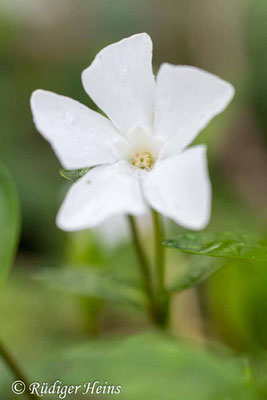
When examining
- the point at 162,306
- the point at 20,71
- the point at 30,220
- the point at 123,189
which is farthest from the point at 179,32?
the point at 123,189

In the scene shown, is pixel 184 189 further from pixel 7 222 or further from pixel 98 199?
pixel 7 222

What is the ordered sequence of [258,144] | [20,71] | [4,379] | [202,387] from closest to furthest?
[202,387] → [4,379] → [258,144] → [20,71]

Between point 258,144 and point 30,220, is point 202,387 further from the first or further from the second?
point 258,144

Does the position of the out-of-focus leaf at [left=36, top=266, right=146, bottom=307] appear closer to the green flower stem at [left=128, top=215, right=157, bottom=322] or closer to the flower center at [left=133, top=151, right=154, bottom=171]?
the green flower stem at [left=128, top=215, right=157, bottom=322]

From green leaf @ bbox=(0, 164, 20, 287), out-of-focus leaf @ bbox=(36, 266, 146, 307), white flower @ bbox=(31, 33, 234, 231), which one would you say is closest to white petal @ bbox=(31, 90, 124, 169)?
white flower @ bbox=(31, 33, 234, 231)

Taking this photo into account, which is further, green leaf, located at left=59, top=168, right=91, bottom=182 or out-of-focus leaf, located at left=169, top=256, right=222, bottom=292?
out-of-focus leaf, located at left=169, top=256, right=222, bottom=292

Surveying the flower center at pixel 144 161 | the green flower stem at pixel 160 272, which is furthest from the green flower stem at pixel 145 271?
the flower center at pixel 144 161
